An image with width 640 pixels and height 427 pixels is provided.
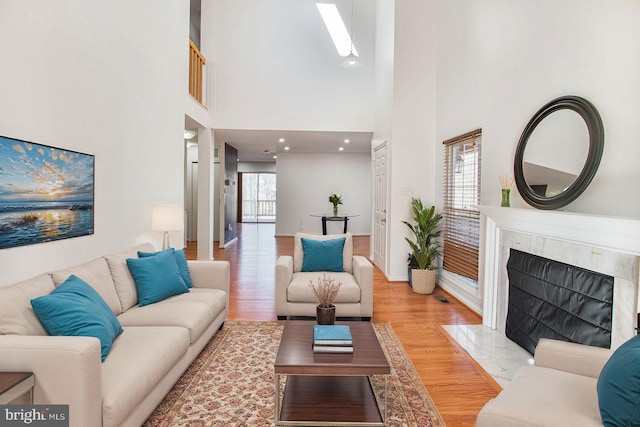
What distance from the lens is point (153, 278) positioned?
3.08 meters

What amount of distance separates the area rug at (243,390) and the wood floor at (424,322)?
0.12 metres

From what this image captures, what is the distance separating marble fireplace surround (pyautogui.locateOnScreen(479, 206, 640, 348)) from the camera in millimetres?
2227

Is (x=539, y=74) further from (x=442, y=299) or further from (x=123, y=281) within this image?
(x=123, y=281)

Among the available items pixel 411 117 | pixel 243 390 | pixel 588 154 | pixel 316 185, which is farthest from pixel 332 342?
pixel 316 185

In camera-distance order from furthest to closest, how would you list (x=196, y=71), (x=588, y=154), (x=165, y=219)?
(x=196, y=71) < (x=165, y=219) < (x=588, y=154)

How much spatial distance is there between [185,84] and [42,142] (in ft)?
10.7

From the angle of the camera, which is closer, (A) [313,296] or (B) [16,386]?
(B) [16,386]

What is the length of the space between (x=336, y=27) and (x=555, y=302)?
21.1 feet

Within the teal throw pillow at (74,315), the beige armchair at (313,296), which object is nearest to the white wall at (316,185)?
the beige armchair at (313,296)

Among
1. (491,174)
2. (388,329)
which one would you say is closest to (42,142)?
(388,329)

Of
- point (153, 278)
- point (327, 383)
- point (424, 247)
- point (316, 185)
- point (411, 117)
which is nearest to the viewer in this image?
point (327, 383)

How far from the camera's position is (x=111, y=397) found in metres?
1.73

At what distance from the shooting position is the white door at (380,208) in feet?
20.7

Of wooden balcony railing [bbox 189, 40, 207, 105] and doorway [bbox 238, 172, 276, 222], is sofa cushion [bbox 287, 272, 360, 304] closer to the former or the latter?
wooden balcony railing [bbox 189, 40, 207, 105]
